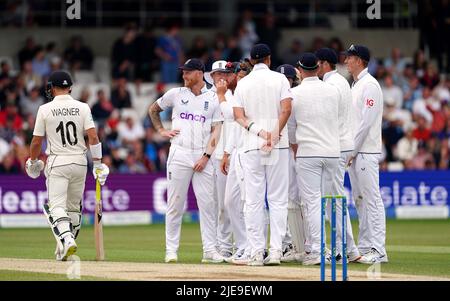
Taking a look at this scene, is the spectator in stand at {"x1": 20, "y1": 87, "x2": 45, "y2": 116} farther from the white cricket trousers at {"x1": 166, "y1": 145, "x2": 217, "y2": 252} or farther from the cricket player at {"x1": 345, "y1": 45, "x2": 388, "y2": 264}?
the cricket player at {"x1": 345, "y1": 45, "x2": 388, "y2": 264}

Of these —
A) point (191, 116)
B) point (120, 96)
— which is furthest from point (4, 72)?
point (191, 116)

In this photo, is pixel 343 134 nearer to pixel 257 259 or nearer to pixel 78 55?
pixel 257 259

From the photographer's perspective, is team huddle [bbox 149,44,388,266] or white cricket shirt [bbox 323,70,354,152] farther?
white cricket shirt [bbox 323,70,354,152]

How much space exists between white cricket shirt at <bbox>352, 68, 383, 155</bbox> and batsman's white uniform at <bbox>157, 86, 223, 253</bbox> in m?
1.83

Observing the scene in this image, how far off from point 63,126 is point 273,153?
104 inches

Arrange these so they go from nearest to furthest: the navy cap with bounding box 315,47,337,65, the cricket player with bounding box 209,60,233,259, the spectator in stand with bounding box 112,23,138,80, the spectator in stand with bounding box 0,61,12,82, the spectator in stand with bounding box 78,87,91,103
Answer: the navy cap with bounding box 315,47,337,65 < the cricket player with bounding box 209,60,233,259 < the spectator in stand with bounding box 78,87,91,103 < the spectator in stand with bounding box 0,61,12,82 < the spectator in stand with bounding box 112,23,138,80

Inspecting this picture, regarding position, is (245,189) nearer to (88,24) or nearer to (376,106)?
(376,106)

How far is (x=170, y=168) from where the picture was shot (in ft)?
50.6

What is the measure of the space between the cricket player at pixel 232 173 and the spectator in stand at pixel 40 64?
14495 mm

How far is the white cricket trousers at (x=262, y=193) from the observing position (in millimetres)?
14375

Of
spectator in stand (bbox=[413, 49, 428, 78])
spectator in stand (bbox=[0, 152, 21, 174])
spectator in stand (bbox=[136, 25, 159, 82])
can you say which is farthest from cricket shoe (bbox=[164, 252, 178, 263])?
spectator in stand (bbox=[413, 49, 428, 78])

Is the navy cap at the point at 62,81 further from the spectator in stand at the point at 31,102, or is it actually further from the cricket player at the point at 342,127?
the spectator in stand at the point at 31,102

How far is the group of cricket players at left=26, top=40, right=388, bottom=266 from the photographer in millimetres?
14438
